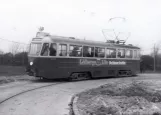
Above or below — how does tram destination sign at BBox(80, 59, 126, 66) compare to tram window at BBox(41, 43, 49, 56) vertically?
below

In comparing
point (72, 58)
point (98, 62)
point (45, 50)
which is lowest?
point (98, 62)

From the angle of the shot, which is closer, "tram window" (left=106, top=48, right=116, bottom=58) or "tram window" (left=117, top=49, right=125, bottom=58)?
"tram window" (left=106, top=48, right=116, bottom=58)

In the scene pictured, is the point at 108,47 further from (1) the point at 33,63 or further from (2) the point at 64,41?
(1) the point at 33,63

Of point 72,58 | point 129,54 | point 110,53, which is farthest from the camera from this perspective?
point 129,54

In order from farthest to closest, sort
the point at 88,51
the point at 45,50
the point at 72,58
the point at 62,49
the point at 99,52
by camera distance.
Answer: the point at 99,52 → the point at 88,51 → the point at 72,58 → the point at 62,49 → the point at 45,50

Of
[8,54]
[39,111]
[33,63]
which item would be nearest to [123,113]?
[39,111]

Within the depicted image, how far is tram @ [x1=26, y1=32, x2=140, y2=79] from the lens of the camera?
1556 cm

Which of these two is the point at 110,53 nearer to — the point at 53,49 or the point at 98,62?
the point at 98,62

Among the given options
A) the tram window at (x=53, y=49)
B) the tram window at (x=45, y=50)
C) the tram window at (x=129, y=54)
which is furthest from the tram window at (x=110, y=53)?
the tram window at (x=45, y=50)

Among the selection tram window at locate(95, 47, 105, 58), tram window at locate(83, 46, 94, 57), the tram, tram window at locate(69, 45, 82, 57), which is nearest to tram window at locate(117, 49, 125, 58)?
the tram

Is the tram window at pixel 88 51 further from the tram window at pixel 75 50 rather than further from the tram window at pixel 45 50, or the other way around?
the tram window at pixel 45 50

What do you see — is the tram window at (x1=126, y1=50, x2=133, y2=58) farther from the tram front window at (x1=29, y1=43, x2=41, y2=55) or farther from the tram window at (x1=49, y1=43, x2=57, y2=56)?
the tram front window at (x1=29, y1=43, x2=41, y2=55)

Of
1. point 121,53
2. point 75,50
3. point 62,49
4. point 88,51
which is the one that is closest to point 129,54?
point 121,53

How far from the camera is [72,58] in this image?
16.6 metres
